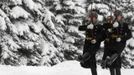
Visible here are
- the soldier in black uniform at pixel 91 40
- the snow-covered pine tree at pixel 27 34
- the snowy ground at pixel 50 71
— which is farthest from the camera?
the snow-covered pine tree at pixel 27 34

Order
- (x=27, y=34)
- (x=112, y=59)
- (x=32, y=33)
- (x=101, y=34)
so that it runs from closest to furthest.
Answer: (x=112, y=59)
(x=101, y=34)
(x=27, y=34)
(x=32, y=33)

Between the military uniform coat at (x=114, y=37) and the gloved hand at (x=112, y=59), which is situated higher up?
the military uniform coat at (x=114, y=37)

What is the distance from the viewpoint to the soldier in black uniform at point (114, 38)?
10368 mm

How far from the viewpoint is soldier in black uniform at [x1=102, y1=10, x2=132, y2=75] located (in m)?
10.4

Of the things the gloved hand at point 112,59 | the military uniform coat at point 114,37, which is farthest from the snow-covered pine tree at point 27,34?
the gloved hand at point 112,59

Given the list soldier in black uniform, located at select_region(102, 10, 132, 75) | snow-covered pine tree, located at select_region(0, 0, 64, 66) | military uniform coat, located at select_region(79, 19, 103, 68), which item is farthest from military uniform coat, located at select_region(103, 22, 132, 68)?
snow-covered pine tree, located at select_region(0, 0, 64, 66)

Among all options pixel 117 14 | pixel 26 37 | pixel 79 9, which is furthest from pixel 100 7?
pixel 117 14

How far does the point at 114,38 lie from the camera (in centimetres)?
1042

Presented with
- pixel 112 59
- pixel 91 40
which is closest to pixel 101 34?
pixel 91 40

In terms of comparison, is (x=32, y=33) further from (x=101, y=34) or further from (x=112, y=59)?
(x=112, y=59)

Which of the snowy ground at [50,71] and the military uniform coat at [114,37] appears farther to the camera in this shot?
the snowy ground at [50,71]

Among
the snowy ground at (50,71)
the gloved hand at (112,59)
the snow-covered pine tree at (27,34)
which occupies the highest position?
the snow-covered pine tree at (27,34)

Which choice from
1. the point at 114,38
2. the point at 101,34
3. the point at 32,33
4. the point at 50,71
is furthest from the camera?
the point at 32,33

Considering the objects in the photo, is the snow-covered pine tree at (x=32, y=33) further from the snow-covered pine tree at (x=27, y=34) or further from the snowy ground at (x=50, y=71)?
the snowy ground at (x=50, y=71)
